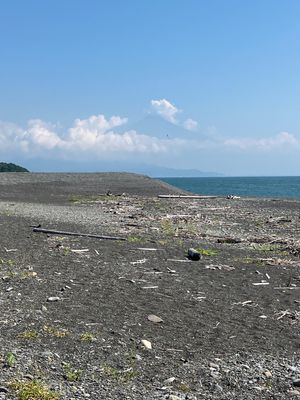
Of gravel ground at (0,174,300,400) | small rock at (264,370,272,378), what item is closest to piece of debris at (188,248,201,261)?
gravel ground at (0,174,300,400)

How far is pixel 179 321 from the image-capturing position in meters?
9.59

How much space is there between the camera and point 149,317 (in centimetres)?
969

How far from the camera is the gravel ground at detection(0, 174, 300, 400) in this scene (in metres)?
6.85

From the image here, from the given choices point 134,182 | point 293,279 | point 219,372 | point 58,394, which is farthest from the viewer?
point 134,182

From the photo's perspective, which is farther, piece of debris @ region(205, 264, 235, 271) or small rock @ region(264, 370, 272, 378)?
piece of debris @ region(205, 264, 235, 271)

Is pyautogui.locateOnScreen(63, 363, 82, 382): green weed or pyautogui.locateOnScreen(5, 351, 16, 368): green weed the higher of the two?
pyautogui.locateOnScreen(5, 351, 16, 368): green weed

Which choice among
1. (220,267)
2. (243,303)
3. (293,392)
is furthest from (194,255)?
(293,392)

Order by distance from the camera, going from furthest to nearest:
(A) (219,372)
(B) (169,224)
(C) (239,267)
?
(B) (169,224)
(C) (239,267)
(A) (219,372)

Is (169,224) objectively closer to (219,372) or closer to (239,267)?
(239,267)

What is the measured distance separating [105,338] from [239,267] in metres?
A: 7.42

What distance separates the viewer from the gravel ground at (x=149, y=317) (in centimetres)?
685

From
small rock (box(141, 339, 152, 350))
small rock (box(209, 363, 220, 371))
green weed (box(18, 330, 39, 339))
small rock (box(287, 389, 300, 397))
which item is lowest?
small rock (box(287, 389, 300, 397))

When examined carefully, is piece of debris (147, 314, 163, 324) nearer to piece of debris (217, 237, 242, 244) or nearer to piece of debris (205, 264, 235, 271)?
piece of debris (205, 264, 235, 271)

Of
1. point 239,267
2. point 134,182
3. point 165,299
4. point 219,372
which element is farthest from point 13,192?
point 219,372
